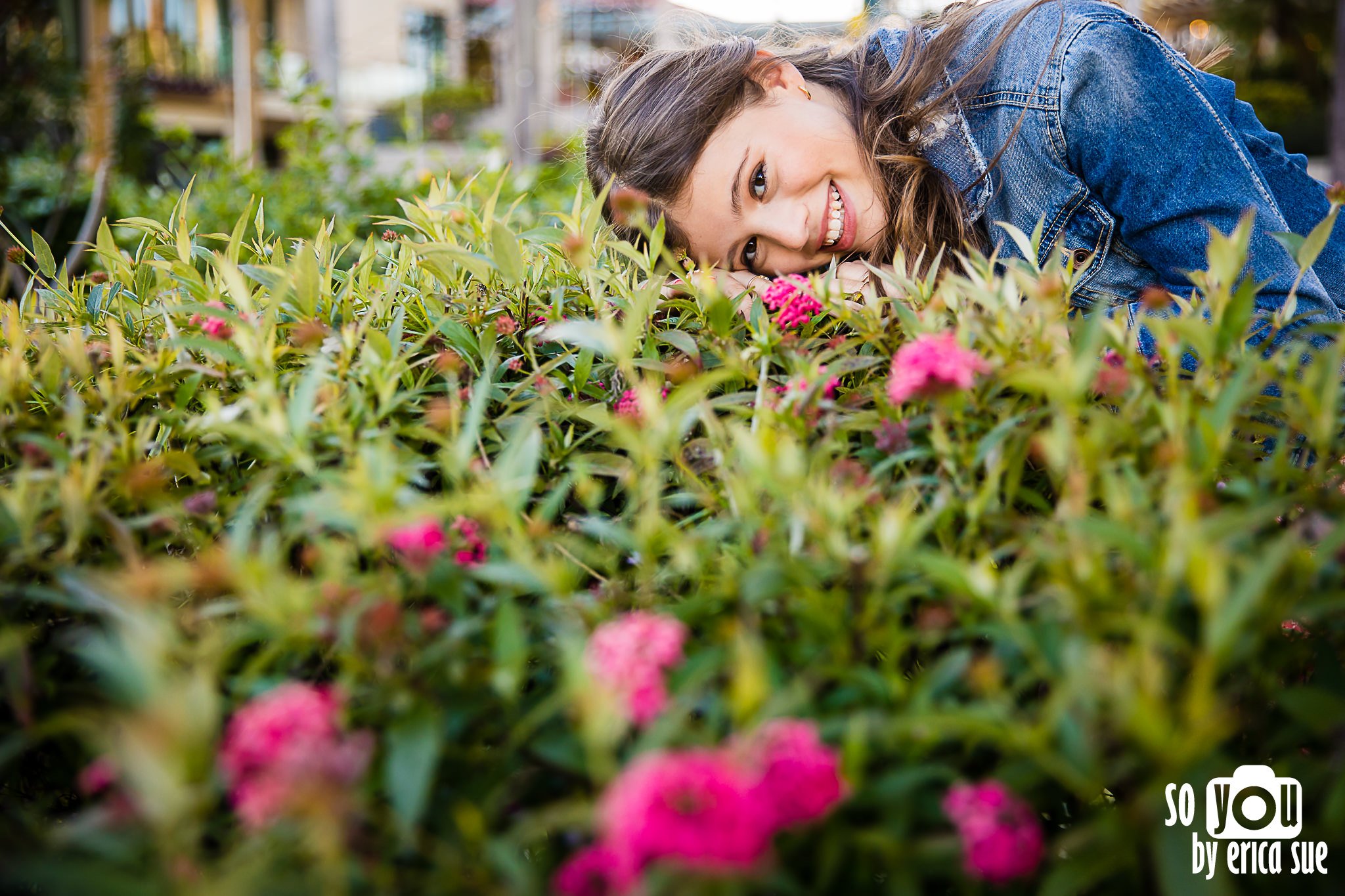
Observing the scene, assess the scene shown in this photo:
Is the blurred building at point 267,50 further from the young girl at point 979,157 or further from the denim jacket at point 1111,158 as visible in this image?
the denim jacket at point 1111,158

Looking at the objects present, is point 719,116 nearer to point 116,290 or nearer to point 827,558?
point 116,290

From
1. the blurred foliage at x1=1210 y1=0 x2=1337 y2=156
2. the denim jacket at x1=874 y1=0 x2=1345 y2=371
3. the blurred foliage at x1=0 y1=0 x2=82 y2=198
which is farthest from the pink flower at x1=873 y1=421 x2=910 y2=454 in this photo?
the blurred foliage at x1=1210 y1=0 x2=1337 y2=156

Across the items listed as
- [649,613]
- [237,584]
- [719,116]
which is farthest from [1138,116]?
[237,584]

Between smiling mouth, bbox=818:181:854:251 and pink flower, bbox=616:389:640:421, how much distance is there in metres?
0.94

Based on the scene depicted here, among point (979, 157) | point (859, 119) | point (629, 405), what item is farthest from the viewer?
point (859, 119)

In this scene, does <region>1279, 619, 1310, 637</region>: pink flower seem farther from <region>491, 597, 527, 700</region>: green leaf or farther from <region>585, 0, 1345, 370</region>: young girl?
<region>585, 0, 1345, 370</region>: young girl

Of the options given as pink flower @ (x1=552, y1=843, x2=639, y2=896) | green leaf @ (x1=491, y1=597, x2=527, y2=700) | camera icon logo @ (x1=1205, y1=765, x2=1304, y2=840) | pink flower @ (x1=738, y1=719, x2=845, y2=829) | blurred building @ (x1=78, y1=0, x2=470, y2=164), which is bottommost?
camera icon logo @ (x1=1205, y1=765, x2=1304, y2=840)

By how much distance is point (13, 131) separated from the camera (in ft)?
23.9

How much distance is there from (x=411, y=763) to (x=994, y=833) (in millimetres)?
380

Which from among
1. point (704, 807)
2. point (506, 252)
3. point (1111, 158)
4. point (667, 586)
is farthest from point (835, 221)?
point (704, 807)

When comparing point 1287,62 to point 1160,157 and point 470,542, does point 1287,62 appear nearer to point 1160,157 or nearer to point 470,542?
point 1160,157

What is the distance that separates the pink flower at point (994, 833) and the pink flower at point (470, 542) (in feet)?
1.52

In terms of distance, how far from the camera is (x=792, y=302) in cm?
127

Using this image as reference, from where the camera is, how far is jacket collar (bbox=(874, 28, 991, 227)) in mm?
1934
